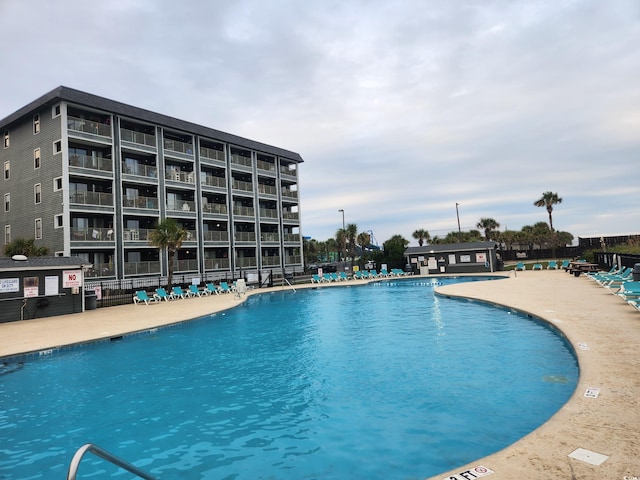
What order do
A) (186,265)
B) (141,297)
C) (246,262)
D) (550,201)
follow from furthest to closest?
(550,201)
(246,262)
(186,265)
(141,297)

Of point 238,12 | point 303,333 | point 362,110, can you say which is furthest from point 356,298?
point 238,12

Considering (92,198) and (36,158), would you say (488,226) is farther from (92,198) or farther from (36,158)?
(36,158)

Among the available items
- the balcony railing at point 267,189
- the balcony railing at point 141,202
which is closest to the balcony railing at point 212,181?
the balcony railing at point 267,189

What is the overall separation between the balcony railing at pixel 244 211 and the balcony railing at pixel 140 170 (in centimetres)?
869

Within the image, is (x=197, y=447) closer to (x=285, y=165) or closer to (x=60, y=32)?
(x=60, y=32)

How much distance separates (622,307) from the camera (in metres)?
12.4

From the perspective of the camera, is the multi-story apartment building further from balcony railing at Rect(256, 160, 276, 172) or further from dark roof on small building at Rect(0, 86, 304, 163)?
balcony railing at Rect(256, 160, 276, 172)

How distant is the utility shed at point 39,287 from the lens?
17047 mm

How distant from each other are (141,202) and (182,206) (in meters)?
4.10

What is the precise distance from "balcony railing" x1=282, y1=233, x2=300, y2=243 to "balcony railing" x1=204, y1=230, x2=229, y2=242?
321 inches

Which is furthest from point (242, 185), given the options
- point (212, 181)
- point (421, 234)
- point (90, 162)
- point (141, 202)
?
→ point (421, 234)

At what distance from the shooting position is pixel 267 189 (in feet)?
134

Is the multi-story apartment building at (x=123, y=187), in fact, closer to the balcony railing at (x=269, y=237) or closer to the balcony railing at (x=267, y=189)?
the balcony railing at (x=269, y=237)

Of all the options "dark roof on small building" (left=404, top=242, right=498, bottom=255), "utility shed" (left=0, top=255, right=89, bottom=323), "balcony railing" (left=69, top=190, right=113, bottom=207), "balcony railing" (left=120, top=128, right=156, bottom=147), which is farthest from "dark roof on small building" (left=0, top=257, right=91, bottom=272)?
"dark roof on small building" (left=404, top=242, right=498, bottom=255)
